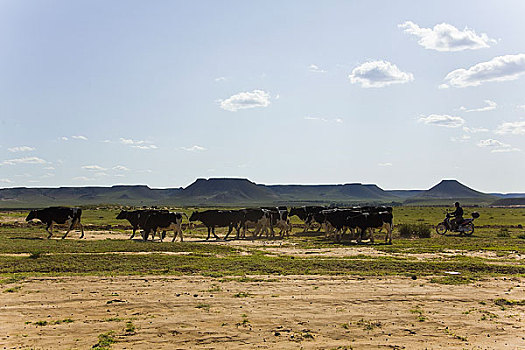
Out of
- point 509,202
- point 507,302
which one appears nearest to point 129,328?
point 507,302

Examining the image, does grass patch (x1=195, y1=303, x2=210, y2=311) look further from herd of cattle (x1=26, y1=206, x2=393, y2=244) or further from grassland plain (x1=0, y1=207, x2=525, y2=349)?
herd of cattle (x1=26, y1=206, x2=393, y2=244)

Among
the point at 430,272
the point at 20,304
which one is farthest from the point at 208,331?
the point at 430,272

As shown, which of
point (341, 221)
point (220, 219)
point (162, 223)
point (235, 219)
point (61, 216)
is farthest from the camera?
point (220, 219)

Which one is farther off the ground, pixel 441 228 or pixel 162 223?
pixel 162 223

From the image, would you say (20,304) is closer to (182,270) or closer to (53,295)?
(53,295)

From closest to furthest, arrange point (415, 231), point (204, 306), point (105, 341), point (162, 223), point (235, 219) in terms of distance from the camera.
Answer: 1. point (105, 341)
2. point (204, 306)
3. point (162, 223)
4. point (235, 219)
5. point (415, 231)

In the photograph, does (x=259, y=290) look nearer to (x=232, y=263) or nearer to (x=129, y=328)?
(x=129, y=328)

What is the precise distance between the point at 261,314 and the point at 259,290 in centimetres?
238

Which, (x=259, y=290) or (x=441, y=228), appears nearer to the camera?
(x=259, y=290)

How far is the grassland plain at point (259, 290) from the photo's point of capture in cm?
995

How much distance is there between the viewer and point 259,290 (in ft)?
45.0

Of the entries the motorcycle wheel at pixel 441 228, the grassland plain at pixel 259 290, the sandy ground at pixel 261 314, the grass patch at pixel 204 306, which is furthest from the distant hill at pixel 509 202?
the grass patch at pixel 204 306

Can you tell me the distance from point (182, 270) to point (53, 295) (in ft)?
16.7

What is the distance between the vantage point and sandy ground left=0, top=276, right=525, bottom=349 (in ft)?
31.8
